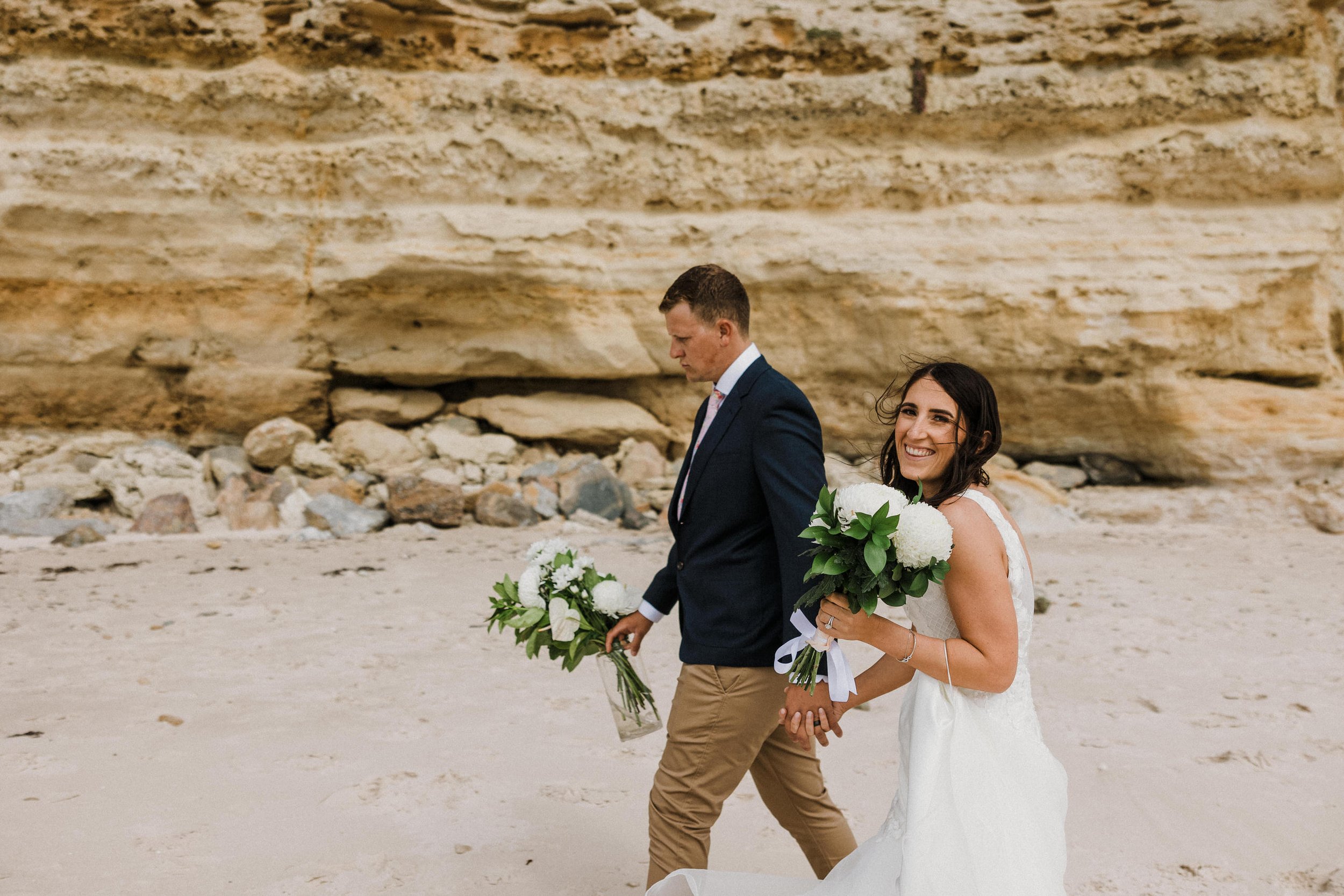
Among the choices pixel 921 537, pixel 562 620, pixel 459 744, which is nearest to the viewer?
pixel 921 537

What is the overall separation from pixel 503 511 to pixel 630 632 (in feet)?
21.3

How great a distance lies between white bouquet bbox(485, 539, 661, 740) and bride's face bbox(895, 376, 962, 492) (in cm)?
109

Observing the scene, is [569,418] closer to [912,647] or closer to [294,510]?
[294,510]

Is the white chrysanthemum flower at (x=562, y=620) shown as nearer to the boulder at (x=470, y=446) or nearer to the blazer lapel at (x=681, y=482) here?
the blazer lapel at (x=681, y=482)

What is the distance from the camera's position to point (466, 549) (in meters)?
8.08

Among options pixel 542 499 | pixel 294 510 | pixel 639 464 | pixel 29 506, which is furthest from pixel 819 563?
pixel 29 506

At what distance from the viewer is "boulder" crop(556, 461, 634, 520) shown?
9406 mm

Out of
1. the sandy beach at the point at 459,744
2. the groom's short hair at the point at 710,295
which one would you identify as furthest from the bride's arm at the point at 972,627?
the sandy beach at the point at 459,744

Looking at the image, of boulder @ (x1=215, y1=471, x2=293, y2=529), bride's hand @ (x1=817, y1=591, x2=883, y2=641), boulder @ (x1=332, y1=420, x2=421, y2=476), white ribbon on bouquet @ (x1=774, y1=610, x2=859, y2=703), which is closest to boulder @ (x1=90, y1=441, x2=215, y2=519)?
boulder @ (x1=215, y1=471, x2=293, y2=529)

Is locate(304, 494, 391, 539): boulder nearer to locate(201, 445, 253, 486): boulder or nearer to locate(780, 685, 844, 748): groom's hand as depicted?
locate(201, 445, 253, 486): boulder

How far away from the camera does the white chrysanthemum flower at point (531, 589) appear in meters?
2.83

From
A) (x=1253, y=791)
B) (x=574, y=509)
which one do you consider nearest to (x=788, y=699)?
(x=1253, y=791)

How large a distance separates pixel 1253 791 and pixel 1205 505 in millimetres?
6919

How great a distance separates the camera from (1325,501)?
30.6 ft
